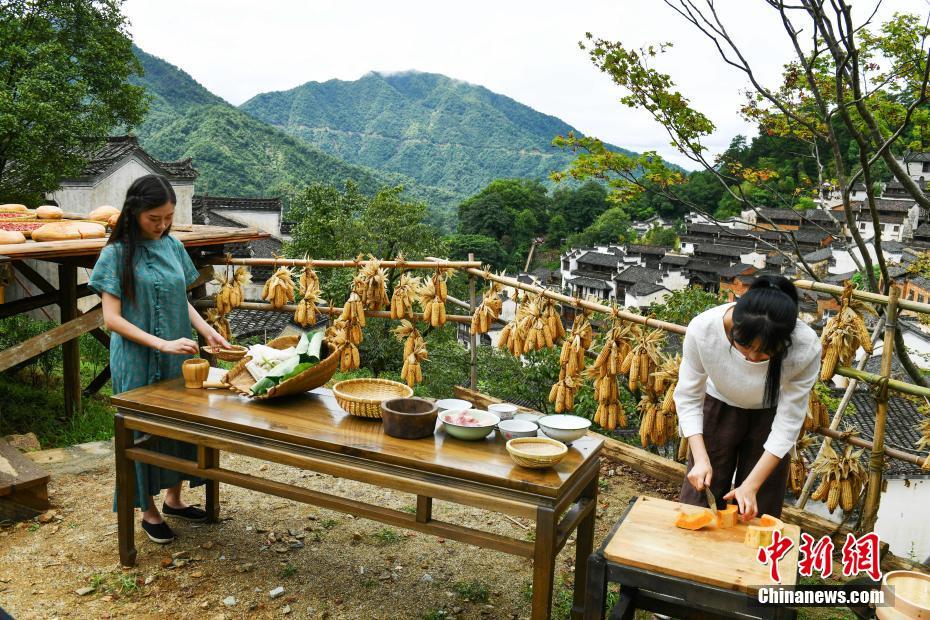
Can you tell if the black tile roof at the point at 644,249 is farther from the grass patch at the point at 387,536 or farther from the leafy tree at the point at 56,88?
the grass patch at the point at 387,536

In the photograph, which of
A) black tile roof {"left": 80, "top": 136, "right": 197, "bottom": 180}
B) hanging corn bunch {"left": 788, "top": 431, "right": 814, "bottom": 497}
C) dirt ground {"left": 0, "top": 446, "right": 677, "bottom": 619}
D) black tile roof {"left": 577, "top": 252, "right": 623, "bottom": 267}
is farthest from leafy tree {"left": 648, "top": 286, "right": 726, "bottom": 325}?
black tile roof {"left": 577, "top": 252, "right": 623, "bottom": 267}

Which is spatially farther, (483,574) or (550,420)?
(483,574)

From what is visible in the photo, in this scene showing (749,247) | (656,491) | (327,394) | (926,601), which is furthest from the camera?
(749,247)

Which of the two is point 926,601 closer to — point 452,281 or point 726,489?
point 726,489

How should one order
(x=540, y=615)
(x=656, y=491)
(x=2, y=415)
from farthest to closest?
(x=2, y=415)
(x=656, y=491)
(x=540, y=615)

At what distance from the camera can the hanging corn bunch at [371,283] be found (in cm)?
562

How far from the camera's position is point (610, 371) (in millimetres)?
4535

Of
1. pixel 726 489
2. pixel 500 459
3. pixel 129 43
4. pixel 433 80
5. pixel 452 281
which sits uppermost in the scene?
pixel 433 80

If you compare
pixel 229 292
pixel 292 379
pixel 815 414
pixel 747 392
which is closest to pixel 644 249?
pixel 229 292

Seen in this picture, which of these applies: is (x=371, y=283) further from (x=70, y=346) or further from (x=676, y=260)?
(x=676, y=260)

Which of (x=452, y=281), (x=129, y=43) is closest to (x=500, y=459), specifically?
(x=129, y=43)

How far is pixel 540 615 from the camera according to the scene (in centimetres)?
264

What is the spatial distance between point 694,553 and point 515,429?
917mm

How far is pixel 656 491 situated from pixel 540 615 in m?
2.48
